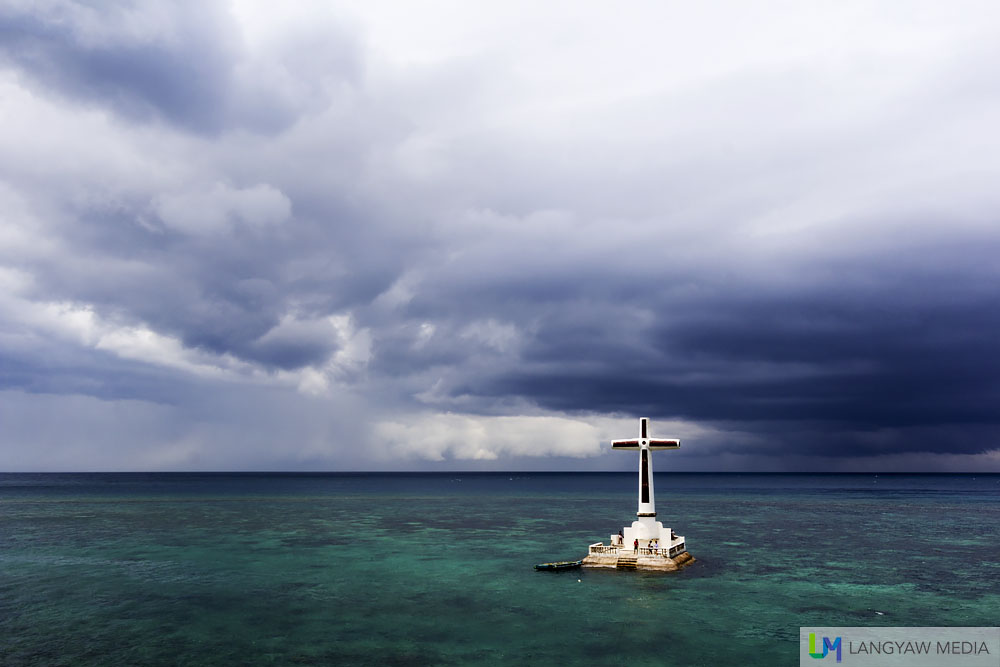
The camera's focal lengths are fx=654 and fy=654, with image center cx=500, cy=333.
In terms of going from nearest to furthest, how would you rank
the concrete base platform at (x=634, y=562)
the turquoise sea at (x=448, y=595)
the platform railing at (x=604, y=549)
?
the turquoise sea at (x=448, y=595)
the concrete base platform at (x=634, y=562)
the platform railing at (x=604, y=549)

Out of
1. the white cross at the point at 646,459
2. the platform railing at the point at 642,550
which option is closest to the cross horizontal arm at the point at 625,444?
the white cross at the point at 646,459

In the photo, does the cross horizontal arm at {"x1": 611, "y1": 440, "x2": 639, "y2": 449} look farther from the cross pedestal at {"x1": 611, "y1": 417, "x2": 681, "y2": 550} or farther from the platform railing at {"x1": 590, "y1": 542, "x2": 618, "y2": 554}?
the platform railing at {"x1": 590, "y1": 542, "x2": 618, "y2": 554}

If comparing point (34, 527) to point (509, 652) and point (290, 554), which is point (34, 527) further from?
point (509, 652)

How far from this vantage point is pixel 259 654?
40031mm

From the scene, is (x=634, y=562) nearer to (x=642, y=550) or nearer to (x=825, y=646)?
(x=642, y=550)

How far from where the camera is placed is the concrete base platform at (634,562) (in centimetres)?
6656

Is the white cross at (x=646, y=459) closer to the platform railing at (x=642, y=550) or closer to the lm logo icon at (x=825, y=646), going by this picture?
the platform railing at (x=642, y=550)

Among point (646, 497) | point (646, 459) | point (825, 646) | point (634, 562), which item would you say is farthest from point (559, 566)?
point (825, 646)

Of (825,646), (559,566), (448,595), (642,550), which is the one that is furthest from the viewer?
(559,566)

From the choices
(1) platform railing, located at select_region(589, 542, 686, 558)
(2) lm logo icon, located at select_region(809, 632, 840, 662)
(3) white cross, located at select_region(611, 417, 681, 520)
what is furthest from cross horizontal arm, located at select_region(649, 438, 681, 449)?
(2) lm logo icon, located at select_region(809, 632, 840, 662)

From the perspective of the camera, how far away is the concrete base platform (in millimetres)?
66562

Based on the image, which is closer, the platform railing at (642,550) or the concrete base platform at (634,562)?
the concrete base platform at (634,562)

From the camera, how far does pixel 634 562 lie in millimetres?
67438

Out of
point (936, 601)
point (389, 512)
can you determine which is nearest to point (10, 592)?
point (936, 601)
